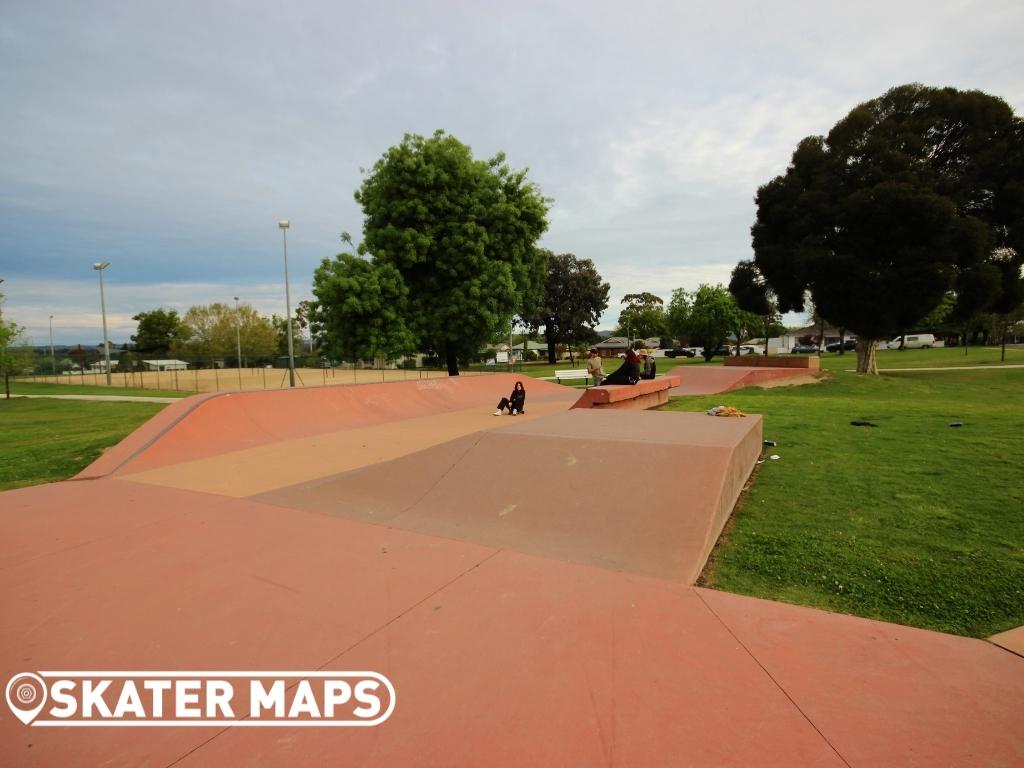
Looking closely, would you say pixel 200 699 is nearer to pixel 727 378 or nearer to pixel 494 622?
pixel 494 622

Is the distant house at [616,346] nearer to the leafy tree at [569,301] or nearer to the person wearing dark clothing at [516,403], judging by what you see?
the leafy tree at [569,301]

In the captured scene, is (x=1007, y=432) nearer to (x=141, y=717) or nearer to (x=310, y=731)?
(x=310, y=731)

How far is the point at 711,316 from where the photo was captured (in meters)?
45.1

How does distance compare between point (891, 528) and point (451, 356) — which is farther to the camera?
point (451, 356)

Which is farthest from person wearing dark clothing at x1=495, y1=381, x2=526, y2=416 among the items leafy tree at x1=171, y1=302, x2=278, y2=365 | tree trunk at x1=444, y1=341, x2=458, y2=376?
leafy tree at x1=171, y1=302, x2=278, y2=365

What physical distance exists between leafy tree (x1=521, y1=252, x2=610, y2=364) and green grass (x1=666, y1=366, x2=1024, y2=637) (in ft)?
163

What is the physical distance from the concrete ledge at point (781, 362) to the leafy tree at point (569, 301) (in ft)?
107

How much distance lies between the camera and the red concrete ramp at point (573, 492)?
4375 mm

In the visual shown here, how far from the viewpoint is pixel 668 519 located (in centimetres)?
456

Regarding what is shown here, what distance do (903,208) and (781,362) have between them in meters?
6.97

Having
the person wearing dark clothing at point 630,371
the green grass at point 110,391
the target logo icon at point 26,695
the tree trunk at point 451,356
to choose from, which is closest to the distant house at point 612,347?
the tree trunk at point 451,356

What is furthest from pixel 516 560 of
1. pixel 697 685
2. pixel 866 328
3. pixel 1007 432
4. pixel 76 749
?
pixel 866 328

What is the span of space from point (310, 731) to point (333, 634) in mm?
752

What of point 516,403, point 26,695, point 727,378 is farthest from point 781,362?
point 26,695
